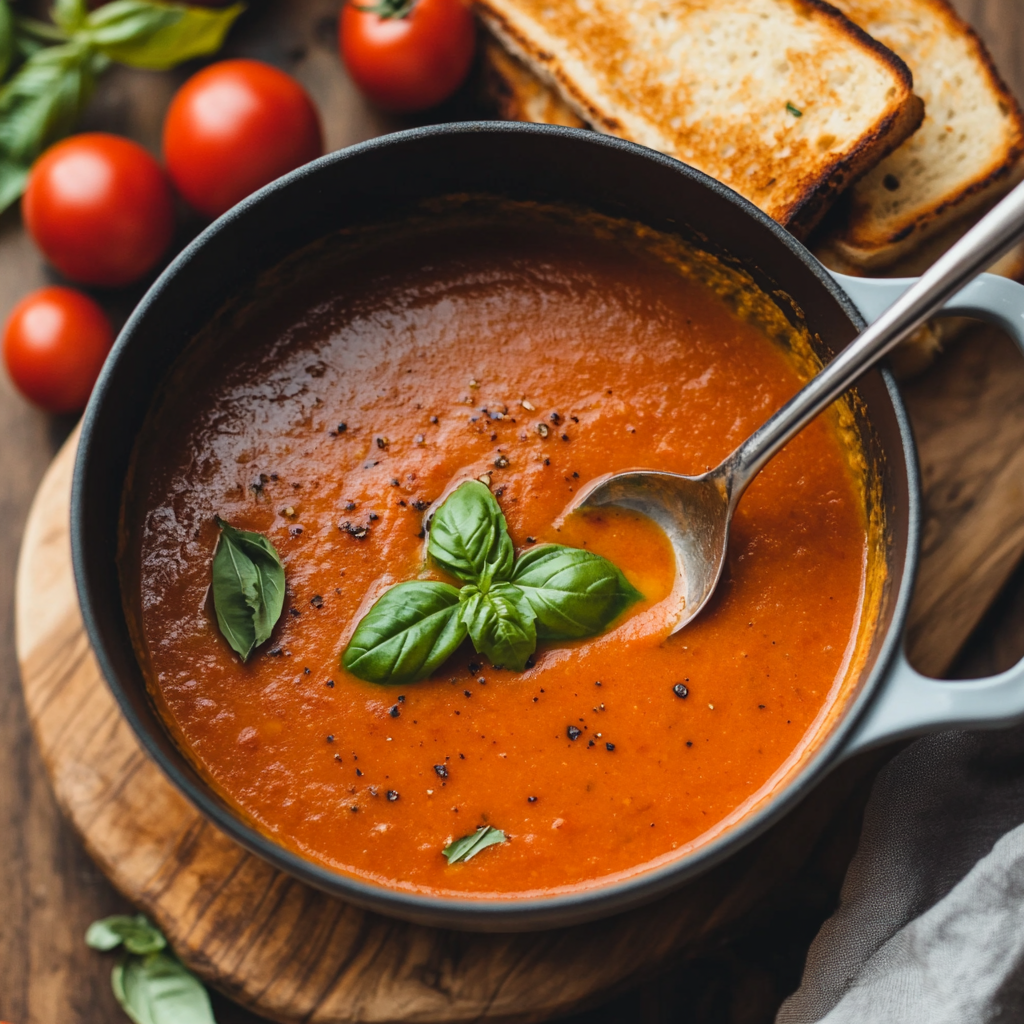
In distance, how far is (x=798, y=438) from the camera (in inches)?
85.1

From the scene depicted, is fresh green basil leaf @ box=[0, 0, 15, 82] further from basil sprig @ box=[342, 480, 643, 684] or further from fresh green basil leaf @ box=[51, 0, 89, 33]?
basil sprig @ box=[342, 480, 643, 684]

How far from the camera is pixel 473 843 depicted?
1969mm

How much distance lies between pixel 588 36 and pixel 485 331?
0.82m

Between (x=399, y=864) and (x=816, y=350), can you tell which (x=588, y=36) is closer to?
(x=816, y=350)

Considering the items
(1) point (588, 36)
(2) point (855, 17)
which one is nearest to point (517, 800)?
(1) point (588, 36)

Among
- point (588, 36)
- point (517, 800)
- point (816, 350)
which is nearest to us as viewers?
point (517, 800)

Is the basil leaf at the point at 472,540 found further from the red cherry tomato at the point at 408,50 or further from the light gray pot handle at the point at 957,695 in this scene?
the red cherry tomato at the point at 408,50

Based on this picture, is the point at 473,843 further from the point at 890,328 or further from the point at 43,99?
the point at 43,99

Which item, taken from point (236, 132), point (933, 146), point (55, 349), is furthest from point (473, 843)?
point (933, 146)

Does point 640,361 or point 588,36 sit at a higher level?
point 588,36

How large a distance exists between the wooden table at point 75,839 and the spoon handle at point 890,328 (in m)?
0.70

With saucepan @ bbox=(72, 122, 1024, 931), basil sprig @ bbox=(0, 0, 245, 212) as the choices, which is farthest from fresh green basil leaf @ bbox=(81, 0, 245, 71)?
saucepan @ bbox=(72, 122, 1024, 931)

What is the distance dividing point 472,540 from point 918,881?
45.0 inches

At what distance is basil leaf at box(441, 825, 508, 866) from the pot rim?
0.30 feet
